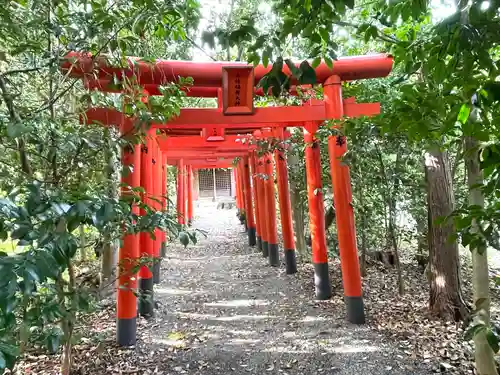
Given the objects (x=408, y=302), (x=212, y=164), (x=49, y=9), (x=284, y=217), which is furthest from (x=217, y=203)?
(x=49, y=9)

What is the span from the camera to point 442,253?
13.2 feet

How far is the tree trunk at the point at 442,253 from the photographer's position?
3951 millimetres

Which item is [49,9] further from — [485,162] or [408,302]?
[408,302]

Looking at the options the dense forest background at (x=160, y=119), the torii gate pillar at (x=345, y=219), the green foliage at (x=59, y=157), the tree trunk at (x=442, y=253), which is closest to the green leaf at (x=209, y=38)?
the dense forest background at (x=160, y=119)

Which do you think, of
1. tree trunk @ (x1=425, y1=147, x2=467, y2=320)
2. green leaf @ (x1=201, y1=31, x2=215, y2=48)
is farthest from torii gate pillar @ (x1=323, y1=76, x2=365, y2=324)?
green leaf @ (x1=201, y1=31, x2=215, y2=48)

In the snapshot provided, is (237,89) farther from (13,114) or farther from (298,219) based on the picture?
(298,219)

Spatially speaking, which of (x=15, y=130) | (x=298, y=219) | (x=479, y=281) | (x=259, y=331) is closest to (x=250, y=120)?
(x=259, y=331)

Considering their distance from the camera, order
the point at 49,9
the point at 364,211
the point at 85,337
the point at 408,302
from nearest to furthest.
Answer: the point at 49,9, the point at 85,337, the point at 408,302, the point at 364,211

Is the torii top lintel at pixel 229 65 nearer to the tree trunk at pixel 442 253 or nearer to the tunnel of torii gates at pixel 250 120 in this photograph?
the tunnel of torii gates at pixel 250 120

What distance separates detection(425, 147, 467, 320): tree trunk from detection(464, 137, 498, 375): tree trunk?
1.69m

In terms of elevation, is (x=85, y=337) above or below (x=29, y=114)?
below

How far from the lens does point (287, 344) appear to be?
3812 millimetres

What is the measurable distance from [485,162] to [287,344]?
3260mm

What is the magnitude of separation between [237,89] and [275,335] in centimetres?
274
